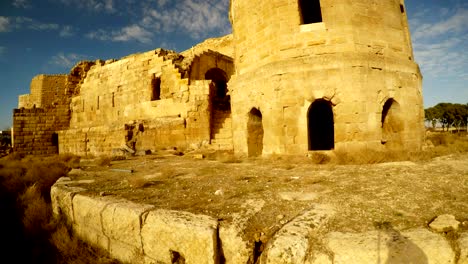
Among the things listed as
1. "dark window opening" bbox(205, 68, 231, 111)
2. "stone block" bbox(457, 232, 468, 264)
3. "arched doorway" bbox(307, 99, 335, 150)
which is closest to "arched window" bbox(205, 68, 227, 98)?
"dark window opening" bbox(205, 68, 231, 111)

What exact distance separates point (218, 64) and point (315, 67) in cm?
803

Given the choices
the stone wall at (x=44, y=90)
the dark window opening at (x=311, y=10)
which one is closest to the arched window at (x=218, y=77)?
the dark window opening at (x=311, y=10)

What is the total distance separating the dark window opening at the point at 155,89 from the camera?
12422 millimetres

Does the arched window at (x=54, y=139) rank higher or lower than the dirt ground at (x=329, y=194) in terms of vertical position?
higher

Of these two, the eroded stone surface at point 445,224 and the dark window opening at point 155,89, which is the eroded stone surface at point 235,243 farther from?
the dark window opening at point 155,89

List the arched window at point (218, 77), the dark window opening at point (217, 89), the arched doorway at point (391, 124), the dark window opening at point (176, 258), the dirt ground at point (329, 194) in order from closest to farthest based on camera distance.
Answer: the dirt ground at point (329, 194), the dark window opening at point (176, 258), the arched doorway at point (391, 124), the dark window opening at point (217, 89), the arched window at point (218, 77)

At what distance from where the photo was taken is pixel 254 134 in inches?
304

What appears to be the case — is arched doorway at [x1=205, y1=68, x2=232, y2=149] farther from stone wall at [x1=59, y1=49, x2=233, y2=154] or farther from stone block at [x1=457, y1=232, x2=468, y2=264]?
stone block at [x1=457, y1=232, x2=468, y2=264]

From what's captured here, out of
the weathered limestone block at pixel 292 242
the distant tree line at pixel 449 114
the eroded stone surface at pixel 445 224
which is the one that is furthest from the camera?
the distant tree line at pixel 449 114

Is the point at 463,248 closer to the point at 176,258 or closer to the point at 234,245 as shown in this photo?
the point at 234,245

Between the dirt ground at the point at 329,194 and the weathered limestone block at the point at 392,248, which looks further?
the dirt ground at the point at 329,194

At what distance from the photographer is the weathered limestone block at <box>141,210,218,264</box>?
205cm

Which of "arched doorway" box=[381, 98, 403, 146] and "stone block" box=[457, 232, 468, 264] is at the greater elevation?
"arched doorway" box=[381, 98, 403, 146]

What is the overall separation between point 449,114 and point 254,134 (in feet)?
123
